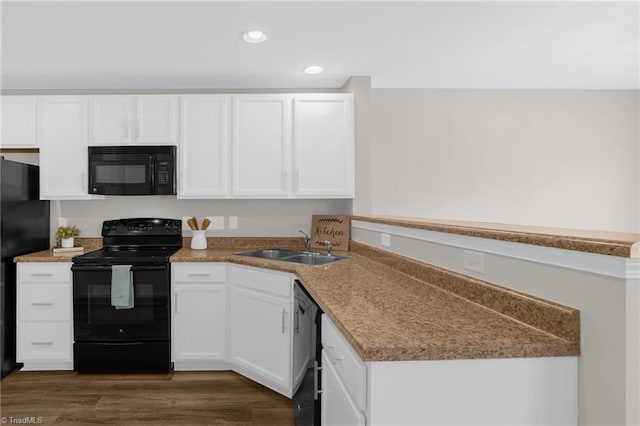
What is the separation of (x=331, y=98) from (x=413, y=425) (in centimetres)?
255

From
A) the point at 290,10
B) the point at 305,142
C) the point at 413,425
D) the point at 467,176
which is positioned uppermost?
the point at 290,10

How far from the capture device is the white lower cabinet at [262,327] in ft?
7.81

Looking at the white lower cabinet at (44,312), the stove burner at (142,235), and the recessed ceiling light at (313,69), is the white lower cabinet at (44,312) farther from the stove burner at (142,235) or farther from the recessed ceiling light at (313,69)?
the recessed ceiling light at (313,69)

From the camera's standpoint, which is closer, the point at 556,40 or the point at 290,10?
the point at 290,10

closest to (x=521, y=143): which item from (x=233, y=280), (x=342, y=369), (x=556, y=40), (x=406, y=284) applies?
(x=556, y=40)

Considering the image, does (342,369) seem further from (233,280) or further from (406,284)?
(233,280)

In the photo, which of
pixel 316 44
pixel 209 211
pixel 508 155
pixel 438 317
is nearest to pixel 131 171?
pixel 209 211

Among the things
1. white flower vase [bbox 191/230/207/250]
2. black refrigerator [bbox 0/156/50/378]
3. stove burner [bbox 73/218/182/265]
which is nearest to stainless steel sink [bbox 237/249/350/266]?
white flower vase [bbox 191/230/207/250]

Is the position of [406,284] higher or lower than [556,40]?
lower

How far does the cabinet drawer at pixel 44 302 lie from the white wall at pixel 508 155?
2552 mm

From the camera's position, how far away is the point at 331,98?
309 cm

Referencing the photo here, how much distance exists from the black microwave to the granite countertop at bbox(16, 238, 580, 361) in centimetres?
163

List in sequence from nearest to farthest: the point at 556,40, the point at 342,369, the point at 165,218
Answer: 1. the point at 342,369
2. the point at 556,40
3. the point at 165,218

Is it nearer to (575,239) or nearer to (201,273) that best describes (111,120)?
(201,273)
